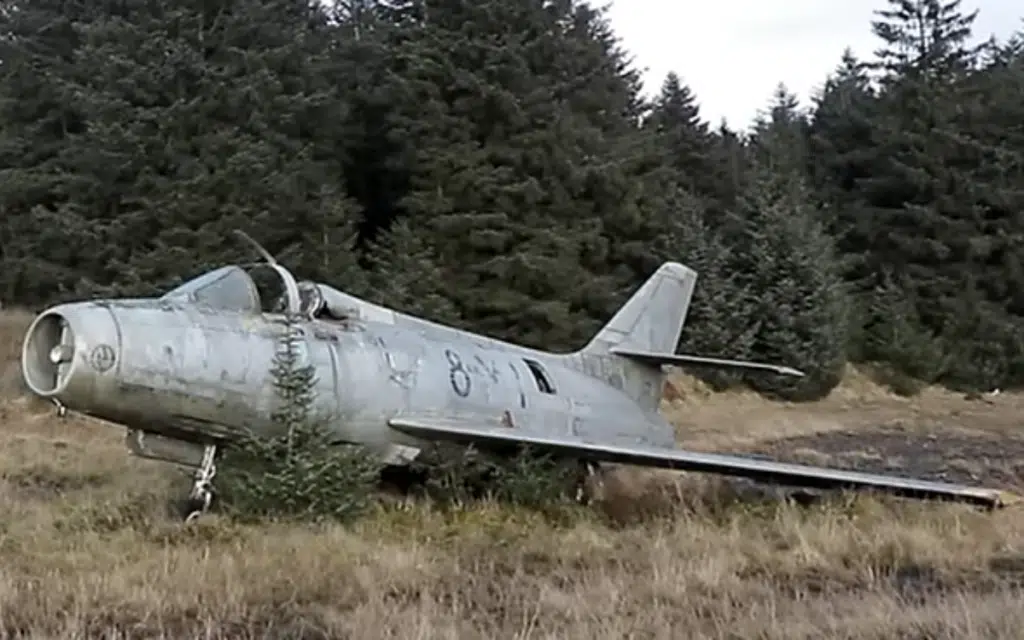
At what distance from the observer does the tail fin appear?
14.6 metres

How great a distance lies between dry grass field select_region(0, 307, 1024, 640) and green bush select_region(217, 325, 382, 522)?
38cm

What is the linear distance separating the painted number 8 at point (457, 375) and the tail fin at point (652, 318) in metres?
2.98

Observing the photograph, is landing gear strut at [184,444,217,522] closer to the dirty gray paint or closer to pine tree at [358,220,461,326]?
the dirty gray paint

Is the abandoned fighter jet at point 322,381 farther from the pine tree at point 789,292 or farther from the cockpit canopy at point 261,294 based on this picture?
the pine tree at point 789,292

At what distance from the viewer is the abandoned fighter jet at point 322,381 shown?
888 centimetres

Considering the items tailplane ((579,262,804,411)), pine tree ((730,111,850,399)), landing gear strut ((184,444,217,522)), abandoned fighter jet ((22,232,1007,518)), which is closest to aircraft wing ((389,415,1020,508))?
abandoned fighter jet ((22,232,1007,518))

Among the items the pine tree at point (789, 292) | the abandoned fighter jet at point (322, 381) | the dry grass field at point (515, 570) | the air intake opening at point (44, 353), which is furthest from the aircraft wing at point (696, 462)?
the pine tree at point (789, 292)

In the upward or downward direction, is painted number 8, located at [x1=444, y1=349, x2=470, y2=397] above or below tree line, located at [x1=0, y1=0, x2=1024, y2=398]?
below

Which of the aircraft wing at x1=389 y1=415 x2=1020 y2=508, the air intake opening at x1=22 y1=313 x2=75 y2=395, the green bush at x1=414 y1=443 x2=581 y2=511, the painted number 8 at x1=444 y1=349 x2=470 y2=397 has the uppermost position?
the air intake opening at x1=22 y1=313 x2=75 y2=395

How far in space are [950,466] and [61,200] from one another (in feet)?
77.7

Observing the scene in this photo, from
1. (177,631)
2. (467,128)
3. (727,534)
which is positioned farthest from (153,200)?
(177,631)

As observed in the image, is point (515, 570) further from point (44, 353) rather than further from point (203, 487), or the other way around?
point (44, 353)

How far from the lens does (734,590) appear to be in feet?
21.3

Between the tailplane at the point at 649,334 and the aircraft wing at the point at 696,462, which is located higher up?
the tailplane at the point at 649,334
